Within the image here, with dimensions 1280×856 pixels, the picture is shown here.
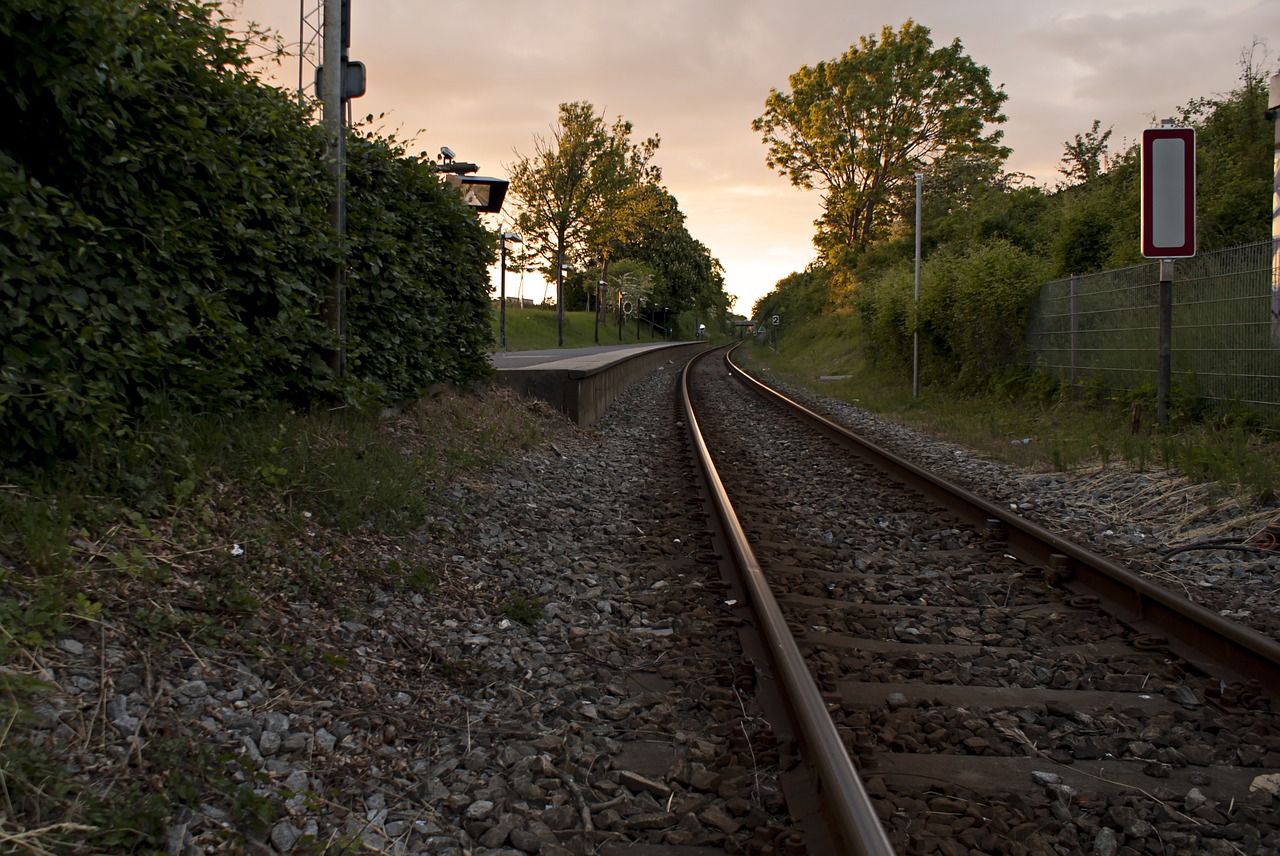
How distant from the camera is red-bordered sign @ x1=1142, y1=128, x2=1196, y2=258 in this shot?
334 inches

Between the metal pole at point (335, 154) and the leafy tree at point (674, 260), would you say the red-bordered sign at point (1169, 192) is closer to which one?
the metal pole at point (335, 154)

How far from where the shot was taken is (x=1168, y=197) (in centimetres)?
857

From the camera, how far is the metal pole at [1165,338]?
8.77m

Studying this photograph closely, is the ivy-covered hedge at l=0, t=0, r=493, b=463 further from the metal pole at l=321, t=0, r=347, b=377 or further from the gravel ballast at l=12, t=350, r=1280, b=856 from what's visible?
the gravel ballast at l=12, t=350, r=1280, b=856

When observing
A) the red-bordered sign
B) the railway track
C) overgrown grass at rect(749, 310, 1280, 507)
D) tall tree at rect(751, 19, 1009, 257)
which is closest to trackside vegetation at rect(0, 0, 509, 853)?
the railway track

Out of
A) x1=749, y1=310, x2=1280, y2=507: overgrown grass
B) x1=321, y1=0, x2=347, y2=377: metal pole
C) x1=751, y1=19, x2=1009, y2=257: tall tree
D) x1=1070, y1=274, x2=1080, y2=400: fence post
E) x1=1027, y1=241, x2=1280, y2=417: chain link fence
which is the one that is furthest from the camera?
x1=751, y1=19, x2=1009, y2=257: tall tree

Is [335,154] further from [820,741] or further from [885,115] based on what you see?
[885,115]

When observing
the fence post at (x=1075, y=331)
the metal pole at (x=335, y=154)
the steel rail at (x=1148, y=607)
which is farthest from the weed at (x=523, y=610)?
the fence post at (x=1075, y=331)

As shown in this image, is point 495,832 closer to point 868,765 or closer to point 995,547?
point 868,765

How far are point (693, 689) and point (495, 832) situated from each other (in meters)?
1.15

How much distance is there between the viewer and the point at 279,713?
3020mm

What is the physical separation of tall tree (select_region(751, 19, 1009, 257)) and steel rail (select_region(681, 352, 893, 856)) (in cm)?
3845

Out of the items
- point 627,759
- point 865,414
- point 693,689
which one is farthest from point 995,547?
point 865,414

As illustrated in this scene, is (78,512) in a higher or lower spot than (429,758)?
higher
